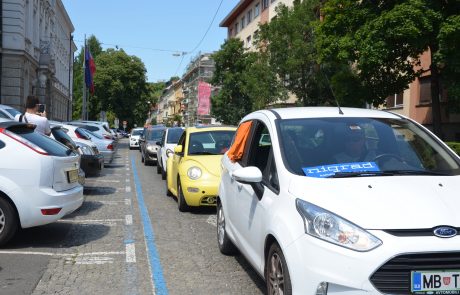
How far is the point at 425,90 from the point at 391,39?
728 centimetres

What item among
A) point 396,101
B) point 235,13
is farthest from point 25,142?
point 235,13

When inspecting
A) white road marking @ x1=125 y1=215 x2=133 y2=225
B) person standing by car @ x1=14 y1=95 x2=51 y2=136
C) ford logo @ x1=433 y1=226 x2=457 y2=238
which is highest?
person standing by car @ x1=14 y1=95 x2=51 y2=136

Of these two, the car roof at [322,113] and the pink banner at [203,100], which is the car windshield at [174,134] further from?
the pink banner at [203,100]

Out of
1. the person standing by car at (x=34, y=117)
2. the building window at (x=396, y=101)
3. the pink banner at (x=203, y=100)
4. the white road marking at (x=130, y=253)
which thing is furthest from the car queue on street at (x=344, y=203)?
the pink banner at (x=203, y=100)

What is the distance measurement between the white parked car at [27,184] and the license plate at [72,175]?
0.28m

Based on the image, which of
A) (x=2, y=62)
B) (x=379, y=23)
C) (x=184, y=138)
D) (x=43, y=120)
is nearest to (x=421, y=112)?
(x=379, y=23)

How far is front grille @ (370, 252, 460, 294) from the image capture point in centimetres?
326

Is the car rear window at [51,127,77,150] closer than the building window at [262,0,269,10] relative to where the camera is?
Yes

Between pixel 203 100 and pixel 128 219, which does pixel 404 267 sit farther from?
pixel 203 100

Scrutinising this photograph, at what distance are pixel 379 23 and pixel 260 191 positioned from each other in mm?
13440

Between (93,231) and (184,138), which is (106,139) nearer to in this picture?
(184,138)

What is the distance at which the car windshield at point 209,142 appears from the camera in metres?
10.1

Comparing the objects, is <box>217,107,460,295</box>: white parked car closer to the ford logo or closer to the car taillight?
the ford logo

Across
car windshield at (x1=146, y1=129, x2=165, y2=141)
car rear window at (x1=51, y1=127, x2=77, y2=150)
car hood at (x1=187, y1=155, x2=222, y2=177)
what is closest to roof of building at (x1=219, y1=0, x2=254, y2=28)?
car windshield at (x1=146, y1=129, x2=165, y2=141)
